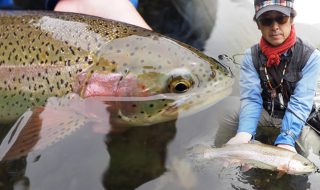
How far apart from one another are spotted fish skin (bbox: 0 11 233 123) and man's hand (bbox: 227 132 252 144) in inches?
12.0

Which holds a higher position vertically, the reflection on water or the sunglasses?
the sunglasses

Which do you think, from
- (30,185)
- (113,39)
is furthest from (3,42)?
(30,185)

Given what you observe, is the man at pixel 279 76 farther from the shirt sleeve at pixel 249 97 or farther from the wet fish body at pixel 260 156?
the wet fish body at pixel 260 156

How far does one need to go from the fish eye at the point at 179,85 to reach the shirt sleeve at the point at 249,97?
0.52 meters

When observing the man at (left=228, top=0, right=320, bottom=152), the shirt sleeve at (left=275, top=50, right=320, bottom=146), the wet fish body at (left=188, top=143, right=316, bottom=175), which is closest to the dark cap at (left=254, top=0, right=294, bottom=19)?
the man at (left=228, top=0, right=320, bottom=152)

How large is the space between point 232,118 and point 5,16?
4.05ft

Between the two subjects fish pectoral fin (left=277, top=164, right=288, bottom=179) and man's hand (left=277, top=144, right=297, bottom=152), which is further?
man's hand (left=277, top=144, right=297, bottom=152)

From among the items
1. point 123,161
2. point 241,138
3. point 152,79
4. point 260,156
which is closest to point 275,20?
point 241,138

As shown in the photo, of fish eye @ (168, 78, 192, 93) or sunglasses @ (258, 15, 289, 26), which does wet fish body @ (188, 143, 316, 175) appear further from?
sunglasses @ (258, 15, 289, 26)

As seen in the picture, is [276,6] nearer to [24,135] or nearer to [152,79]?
[152,79]

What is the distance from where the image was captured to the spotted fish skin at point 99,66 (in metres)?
1.96

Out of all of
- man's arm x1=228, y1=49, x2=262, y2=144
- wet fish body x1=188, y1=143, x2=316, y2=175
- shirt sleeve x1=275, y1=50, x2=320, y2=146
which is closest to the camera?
wet fish body x1=188, y1=143, x2=316, y2=175

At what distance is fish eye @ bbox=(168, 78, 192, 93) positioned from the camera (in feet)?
6.39

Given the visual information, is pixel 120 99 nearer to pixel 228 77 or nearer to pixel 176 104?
pixel 176 104
